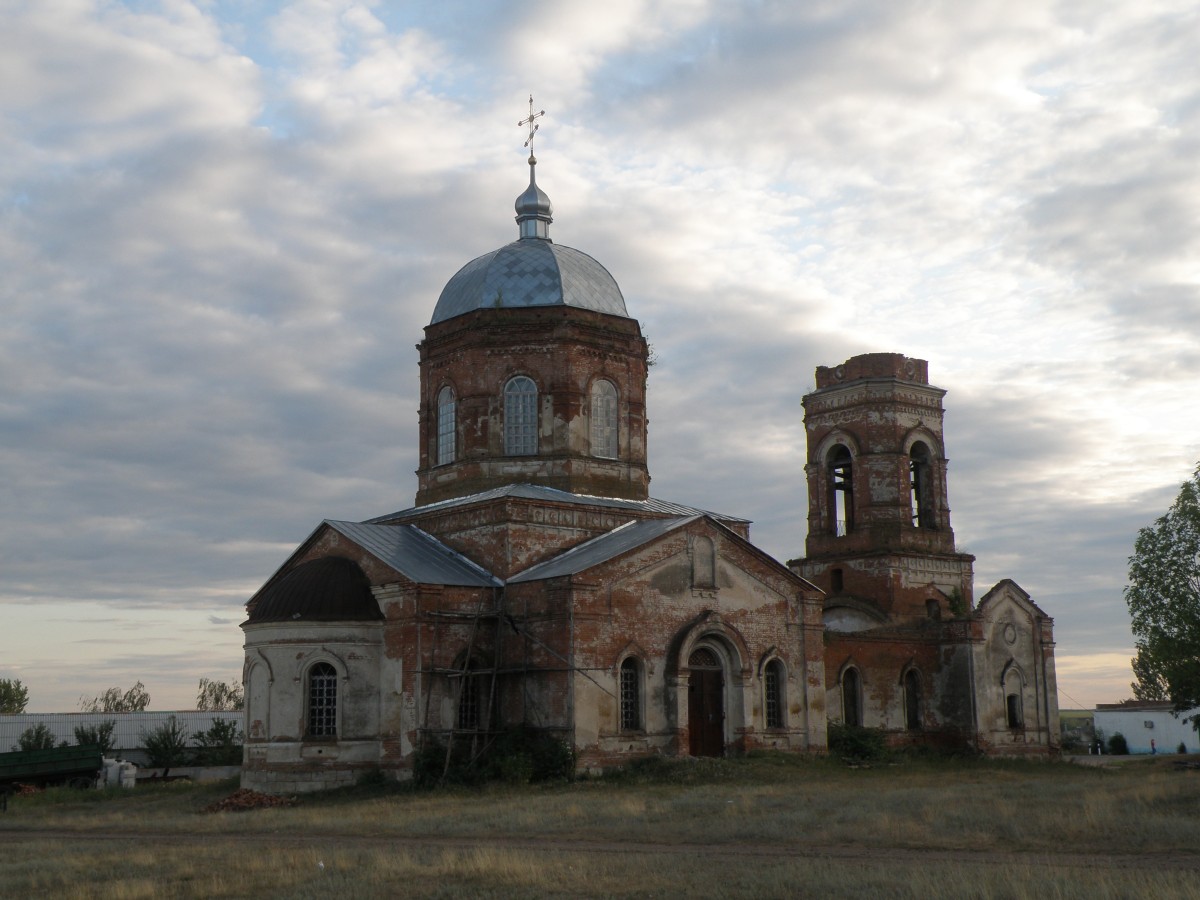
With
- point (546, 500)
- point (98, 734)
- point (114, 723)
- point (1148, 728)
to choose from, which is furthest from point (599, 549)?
point (1148, 728)

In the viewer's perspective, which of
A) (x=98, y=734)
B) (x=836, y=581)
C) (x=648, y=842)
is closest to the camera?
(x=648, y=842)

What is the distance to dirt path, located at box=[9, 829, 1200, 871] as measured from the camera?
43.6 feet

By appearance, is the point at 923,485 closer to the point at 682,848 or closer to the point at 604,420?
the point at 604,420

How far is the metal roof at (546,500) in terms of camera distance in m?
28.7

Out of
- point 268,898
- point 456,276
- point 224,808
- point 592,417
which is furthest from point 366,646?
point 268,898

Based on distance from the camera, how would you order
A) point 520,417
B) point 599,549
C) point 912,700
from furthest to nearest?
point 912,700 < point 520,417 < point 599,549

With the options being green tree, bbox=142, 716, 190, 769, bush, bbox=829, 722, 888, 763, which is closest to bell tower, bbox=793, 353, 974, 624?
bush, bbox=829, 722, 888, 763

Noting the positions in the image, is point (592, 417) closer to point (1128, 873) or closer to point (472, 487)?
point (472, 487)

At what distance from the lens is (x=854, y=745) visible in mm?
30234

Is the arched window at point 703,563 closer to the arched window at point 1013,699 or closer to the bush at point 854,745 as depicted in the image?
the bush at point 854,745

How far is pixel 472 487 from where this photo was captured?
98.7ft

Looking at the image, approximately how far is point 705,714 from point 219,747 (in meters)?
15.2

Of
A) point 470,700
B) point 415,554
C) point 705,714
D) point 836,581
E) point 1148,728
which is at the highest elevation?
point 415,554

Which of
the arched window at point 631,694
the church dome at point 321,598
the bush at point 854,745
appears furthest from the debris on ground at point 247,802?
the bush at point 854,745
